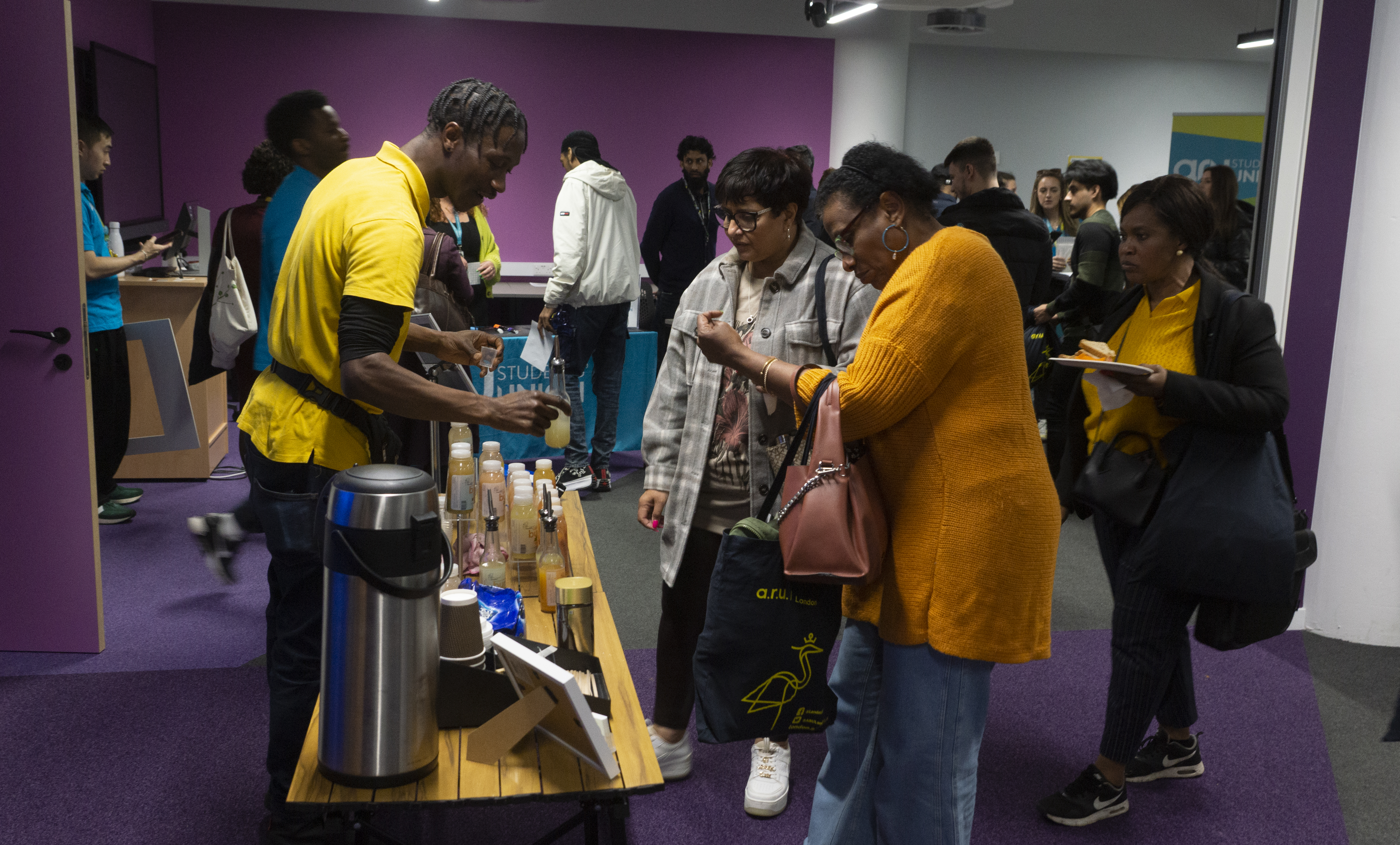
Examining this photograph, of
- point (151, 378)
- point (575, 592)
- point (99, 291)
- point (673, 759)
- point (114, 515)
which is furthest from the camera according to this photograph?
point (151, 378)

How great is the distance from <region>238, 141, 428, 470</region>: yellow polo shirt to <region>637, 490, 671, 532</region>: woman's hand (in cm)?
68

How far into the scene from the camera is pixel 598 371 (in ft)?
18.0

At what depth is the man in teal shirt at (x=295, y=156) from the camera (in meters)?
3.20

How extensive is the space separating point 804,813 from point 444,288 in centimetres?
206

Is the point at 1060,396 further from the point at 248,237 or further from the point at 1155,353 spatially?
the point at 248,237

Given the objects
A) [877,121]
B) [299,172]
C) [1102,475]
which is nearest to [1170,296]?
[1102,475]

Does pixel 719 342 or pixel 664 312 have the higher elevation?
pixel 719 342

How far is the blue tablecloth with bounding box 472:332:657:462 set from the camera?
217 inches

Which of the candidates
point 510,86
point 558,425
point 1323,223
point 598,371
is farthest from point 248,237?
point 510,86

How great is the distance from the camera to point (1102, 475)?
2355 millimetres

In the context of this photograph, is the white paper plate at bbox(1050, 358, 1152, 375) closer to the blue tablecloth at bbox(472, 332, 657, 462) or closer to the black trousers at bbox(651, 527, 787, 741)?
the black trousers at bbox(651, 527, 787, 741)

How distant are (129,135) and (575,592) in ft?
20.9

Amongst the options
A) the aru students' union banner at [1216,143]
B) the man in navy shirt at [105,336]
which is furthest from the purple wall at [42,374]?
the aru students' union banner at [1216,143]

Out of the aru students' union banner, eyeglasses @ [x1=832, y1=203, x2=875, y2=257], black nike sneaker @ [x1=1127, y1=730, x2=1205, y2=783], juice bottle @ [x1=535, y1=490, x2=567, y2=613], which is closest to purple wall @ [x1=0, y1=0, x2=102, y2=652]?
juice bottle @ [x1=535, y1=490, x2=567, y2=613]
